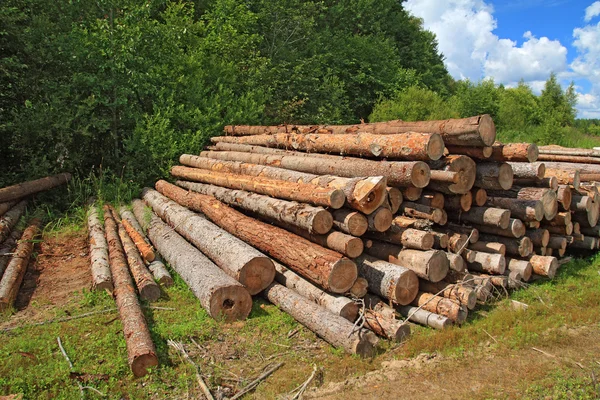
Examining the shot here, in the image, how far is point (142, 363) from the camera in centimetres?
443

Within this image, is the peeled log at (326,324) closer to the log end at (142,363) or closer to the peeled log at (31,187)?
the log end at (142,363)

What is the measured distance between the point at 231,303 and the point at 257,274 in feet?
1.94

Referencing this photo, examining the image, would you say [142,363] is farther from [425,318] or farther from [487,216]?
[487,216]

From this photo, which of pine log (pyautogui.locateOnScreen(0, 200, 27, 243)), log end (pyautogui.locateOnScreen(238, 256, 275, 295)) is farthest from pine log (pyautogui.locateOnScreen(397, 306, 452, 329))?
pine log (pyautogui.locateOnScreen(0, 200, 27, 243))

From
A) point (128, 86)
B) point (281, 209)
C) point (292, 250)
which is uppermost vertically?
point (128, 86)

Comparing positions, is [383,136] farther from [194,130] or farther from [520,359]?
[194,130]

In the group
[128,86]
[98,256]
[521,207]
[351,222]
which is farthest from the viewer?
[128,86]

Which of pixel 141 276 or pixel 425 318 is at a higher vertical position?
pixel 141 276

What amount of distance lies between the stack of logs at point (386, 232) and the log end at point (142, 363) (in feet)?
3.74

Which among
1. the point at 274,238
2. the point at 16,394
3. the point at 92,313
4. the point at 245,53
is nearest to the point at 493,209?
the point at 274,238

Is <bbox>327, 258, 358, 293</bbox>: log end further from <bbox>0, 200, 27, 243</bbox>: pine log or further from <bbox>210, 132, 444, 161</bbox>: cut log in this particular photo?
<bbox>0, 200, 27, 243</bbox>: pine log

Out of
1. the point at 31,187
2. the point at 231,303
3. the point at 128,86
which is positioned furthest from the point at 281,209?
the point at 128,86

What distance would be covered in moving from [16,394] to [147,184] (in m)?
9.27

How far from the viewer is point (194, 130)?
1387 cm
